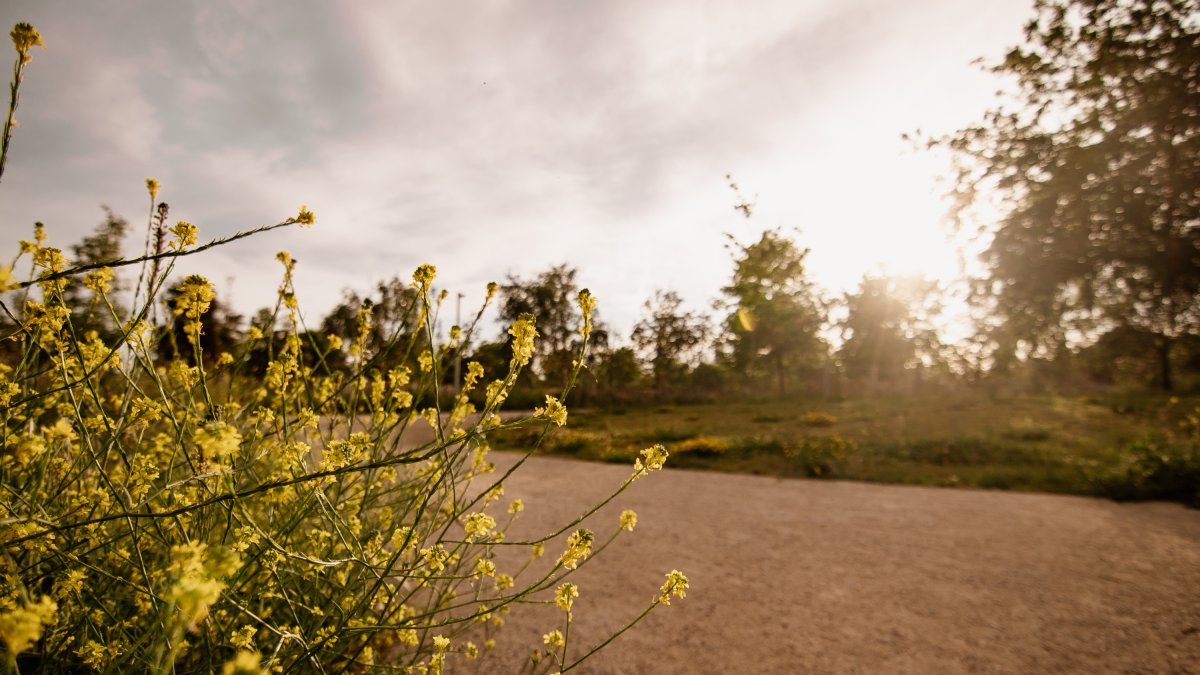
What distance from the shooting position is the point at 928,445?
8.67 meters

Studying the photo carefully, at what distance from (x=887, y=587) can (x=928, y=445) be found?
21.1 feet

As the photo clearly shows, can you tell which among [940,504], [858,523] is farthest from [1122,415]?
[858,523]

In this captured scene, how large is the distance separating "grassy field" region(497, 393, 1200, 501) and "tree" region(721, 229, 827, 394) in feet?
7.22

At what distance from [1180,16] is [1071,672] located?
34.2 ft

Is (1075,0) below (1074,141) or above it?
above

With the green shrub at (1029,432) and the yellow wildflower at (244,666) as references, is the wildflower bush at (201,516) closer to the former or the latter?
the yellow wildflower at (244,666)

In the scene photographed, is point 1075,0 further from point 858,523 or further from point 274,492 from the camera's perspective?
point 274,492

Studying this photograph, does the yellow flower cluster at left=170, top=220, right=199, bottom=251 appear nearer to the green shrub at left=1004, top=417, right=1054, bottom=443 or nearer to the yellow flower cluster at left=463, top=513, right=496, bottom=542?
the yellow flower cluster at left=463, top=513, right=496, bottom=542

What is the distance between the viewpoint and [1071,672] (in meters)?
2.40

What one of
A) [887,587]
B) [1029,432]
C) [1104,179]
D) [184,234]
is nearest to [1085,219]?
[1104,179]

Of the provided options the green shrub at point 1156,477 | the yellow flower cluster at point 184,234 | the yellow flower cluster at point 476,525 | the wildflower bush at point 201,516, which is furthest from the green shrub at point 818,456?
the yellow flower cluster at point 184,234

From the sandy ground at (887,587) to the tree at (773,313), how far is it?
2329 millimetres

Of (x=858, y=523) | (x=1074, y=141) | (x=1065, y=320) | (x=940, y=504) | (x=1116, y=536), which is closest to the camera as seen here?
(x=1116, y=536)

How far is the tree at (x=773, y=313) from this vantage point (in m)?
5.79
